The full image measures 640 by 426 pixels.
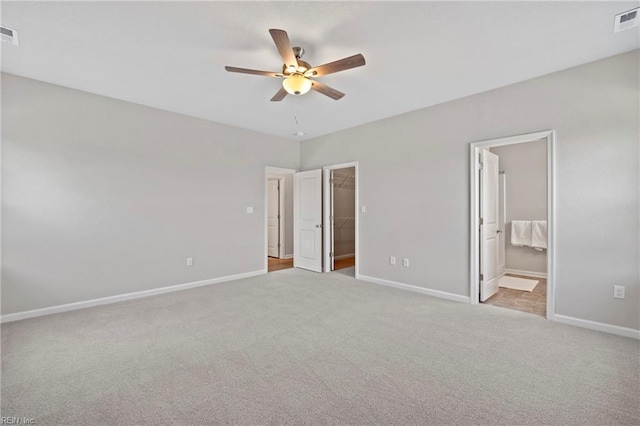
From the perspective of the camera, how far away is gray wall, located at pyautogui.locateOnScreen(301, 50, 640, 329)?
109 inches

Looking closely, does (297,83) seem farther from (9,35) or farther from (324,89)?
(9,35)

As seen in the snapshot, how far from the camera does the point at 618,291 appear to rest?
277cm

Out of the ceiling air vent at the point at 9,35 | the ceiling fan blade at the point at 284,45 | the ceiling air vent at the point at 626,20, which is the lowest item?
the ceiling fan blade at the point at 284,45

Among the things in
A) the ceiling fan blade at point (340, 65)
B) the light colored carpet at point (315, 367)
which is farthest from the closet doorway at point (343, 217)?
the ceiling fan blade at point (340, 65)

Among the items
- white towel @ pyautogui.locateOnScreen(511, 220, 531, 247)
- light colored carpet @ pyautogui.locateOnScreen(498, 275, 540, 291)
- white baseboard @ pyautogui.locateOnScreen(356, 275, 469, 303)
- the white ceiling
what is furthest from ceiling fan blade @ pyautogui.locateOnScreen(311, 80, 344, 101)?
white towel @ pyautogui.locateOnScreen(511, 220, 531, 247)

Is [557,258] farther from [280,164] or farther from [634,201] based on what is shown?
[280,164]

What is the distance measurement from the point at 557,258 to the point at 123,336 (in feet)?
14.9

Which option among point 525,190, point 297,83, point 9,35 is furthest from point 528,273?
point 9,35

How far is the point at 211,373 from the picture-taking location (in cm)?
213

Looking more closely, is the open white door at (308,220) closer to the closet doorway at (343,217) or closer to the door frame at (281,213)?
the closet doorway at (343,217)

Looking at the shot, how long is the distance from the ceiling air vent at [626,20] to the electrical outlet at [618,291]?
231 centimetres

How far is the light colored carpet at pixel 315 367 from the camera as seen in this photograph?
5.67 ft

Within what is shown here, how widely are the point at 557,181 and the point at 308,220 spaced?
4.01 meters

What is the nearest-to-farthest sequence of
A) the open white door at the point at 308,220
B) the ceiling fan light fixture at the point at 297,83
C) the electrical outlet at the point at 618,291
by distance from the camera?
1. the ceiling fan light fixture at the point at 297,83
2. the electrical outlet at the point at 618,291
3. the open white door at the point at 308,220
